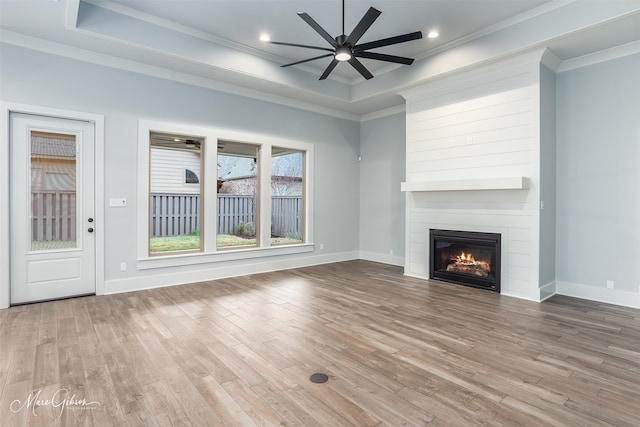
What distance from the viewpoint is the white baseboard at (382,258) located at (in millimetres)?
6861

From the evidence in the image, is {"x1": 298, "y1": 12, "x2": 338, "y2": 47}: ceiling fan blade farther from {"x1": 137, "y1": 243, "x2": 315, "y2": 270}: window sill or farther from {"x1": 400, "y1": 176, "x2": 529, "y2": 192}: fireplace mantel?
{"x1": 137, "y1": 243, "x2": 315, "y2": 270}: window sill

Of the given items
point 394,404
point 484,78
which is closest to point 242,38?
point 484,78

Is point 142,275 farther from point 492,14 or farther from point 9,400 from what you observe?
A: point 492,14

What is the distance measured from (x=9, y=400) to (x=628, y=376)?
13.8 feet

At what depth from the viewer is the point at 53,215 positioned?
435cm

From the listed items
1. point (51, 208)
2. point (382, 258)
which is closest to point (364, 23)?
point (51, 208)

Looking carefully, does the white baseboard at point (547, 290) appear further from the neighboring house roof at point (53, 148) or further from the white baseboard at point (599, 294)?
the neighboring house roof at point (53, 148)

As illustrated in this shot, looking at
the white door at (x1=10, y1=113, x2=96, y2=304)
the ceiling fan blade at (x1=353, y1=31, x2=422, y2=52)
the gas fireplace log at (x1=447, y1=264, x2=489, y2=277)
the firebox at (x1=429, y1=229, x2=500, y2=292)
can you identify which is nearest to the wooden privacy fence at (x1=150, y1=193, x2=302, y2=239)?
the white door at (x1=10, y1=113, x2=96, y2=304)

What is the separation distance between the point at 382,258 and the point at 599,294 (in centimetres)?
361

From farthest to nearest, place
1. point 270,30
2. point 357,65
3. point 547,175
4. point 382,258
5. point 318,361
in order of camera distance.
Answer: point 382,258
point 270,30
point 547,175
point 357,65
point 318,361

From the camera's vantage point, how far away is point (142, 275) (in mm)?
4934

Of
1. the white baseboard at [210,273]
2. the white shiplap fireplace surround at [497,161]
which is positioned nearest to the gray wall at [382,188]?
the white baseboard at [210,273]

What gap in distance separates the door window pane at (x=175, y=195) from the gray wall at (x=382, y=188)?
3.56 meters

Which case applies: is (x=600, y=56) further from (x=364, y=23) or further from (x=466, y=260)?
(x=364, y=23)
